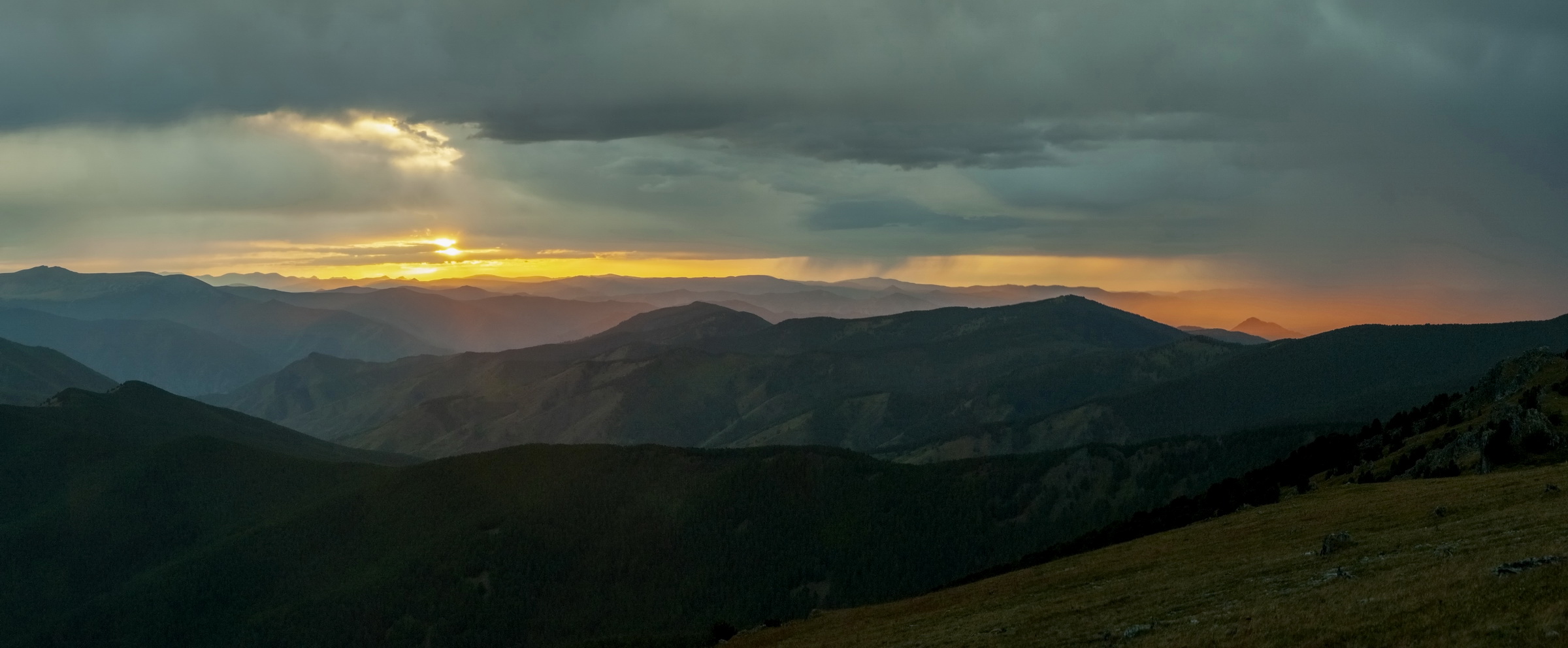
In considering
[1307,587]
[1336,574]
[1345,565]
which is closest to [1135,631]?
[1307,587]

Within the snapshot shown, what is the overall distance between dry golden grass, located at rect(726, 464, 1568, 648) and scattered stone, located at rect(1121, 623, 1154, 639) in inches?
4.0

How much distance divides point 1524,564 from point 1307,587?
9.78 m

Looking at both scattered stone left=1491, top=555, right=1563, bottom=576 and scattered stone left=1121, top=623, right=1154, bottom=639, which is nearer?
scattered stone left=1491, top=555, right=1563, bottom=576

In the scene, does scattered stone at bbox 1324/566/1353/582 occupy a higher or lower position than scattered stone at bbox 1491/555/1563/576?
lower

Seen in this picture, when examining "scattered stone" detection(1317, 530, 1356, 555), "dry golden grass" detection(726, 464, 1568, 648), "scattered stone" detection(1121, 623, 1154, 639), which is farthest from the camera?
"scattered stone" detection(1317, 530, 1356, 555)

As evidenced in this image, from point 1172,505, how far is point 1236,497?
69.9 ft

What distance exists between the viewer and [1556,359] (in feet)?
380

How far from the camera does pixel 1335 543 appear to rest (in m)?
54.0

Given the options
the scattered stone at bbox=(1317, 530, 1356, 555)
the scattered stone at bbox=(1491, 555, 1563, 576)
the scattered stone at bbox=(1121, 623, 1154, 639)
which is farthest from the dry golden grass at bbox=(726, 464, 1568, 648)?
the scattered stone at bbox=(1491, 555, 1563, 576)

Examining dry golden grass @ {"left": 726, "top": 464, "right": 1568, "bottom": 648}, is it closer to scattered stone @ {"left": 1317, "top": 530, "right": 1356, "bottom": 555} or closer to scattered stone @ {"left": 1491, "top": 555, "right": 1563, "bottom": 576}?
scattered stone @ {"left": 1317, "top": 530, "right": 1356, "bottom": 555}

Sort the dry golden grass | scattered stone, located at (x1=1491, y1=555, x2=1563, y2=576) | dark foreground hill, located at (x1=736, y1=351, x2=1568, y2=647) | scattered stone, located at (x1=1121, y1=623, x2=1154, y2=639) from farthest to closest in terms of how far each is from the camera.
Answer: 1. scattered stone, located at (x1=1121, y1=623, x2=1154, y2=639)
2. scattered stone, located at (x1=1491, y1=555, x2=1563, y2=576)
3. dark foreground hill, located at (x1=736, y1=351, x2=1568, y2=647)
4. the dry golden grass

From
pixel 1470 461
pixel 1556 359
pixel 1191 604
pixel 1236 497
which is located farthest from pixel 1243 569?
pixel 1556 359

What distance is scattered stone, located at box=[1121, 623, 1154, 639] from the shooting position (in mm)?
45000

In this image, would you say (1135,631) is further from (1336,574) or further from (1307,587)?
(1336,574)
